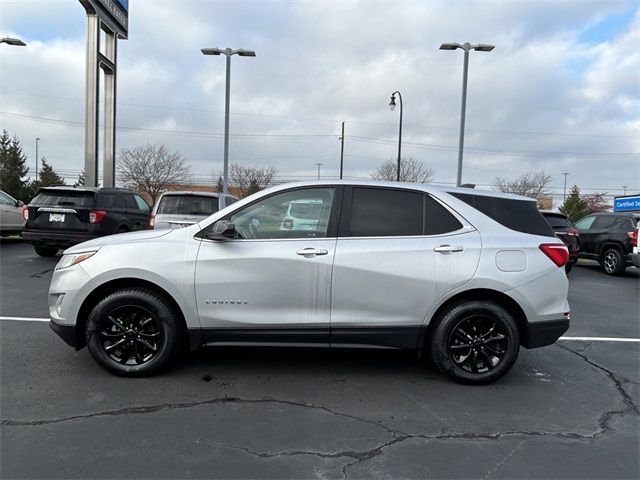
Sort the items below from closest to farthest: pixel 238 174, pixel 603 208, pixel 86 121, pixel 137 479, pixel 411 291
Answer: pixel 137 479, pixel 411 291, pixel 86 121, pixel 238 174, pixel 603 208

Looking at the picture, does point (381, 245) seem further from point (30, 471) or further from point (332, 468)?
point (30, 471)

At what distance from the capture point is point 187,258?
425 centimetres

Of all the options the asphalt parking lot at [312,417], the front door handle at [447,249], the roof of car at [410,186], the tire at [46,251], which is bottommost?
the asphalt parking lot at [312,417]

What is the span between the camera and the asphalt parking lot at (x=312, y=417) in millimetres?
3027

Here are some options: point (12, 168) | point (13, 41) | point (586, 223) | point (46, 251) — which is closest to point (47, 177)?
point (12, 168)

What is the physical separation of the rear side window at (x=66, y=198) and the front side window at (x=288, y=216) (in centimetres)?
816

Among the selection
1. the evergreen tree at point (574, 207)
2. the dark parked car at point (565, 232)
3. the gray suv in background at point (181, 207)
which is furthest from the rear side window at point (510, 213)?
the evergreen tree at point (574, 207)

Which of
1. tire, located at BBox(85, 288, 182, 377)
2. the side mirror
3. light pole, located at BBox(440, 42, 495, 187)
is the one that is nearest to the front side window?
the side mirror

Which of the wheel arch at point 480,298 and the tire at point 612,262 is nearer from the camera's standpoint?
the wheel arch at point 480,298

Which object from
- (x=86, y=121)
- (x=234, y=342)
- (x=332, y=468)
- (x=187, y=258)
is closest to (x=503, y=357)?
(x=332, y=468)

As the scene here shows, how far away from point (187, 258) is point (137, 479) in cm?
187

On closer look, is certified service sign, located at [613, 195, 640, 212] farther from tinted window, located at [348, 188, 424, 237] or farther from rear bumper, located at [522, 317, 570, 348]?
tinted window, located at [348, 188, 424, 237]

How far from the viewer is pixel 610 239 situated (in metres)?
13.2

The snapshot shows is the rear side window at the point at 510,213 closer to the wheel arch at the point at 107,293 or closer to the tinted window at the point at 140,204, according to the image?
the wheel arch at the point at 107,293
